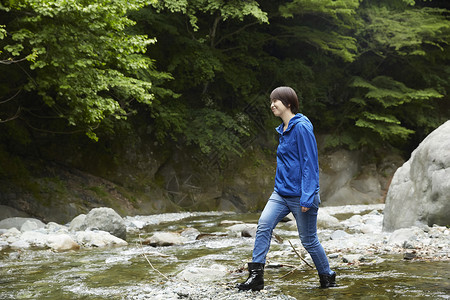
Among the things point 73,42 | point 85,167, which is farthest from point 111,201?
point 73,42

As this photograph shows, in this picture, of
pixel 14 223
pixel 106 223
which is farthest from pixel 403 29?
pixel 14 223

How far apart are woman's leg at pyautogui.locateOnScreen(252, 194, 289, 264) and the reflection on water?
0.34m

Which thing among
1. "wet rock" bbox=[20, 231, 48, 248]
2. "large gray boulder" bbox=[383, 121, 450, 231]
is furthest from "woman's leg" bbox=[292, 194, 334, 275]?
"wet rock" bbox=[20, 231, 48, 248]

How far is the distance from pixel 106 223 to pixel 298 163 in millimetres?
5565

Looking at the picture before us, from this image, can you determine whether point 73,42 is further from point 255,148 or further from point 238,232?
point 255,148

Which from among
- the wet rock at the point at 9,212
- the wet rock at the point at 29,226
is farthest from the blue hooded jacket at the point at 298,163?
the wet rock at the point at 9,212

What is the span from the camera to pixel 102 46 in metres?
8.52

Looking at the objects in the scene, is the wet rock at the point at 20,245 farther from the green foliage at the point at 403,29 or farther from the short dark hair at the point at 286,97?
the green foliage at the point at 403,29

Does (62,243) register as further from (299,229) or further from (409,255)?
(409,255)

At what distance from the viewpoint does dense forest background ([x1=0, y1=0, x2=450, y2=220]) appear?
8742mm

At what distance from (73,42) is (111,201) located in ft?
20.2

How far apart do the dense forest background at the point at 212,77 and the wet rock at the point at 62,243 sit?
2.72m

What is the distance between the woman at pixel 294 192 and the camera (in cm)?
353

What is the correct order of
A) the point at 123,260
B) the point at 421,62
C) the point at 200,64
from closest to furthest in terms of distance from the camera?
the point at 123,260 < the point at 200,64 < the point at 421,62
